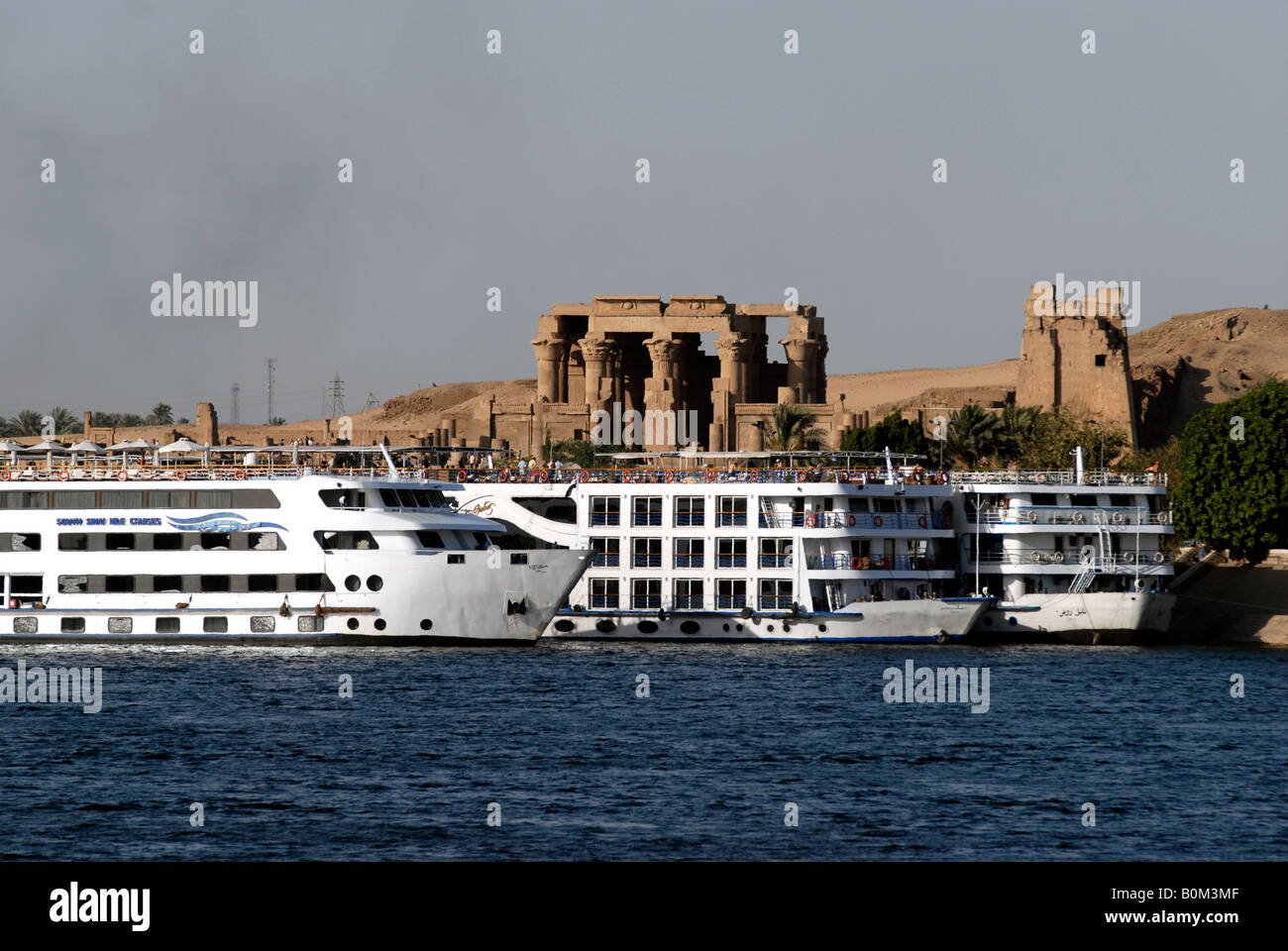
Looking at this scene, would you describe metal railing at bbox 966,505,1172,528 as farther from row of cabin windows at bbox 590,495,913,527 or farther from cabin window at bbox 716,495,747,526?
cabin window at bbox 716,495,747,526

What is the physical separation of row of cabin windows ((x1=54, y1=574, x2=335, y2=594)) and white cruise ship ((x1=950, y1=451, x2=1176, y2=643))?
2436 cm

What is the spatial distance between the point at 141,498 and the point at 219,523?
2808mm

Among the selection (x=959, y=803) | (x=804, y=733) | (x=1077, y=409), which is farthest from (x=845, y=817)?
(x=1077, y=409)

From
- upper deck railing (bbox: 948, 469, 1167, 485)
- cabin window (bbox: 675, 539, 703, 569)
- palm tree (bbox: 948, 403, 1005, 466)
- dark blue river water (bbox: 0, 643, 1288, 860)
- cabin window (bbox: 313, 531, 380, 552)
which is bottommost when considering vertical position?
dark blue river water (bbox: 0, 643, 1288, 860)

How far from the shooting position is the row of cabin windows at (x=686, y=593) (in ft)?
222

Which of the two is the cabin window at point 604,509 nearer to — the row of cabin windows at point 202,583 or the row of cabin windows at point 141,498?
the row of cabin windows at point 202,583

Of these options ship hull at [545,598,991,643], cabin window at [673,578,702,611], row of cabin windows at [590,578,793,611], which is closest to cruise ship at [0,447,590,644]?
ship hull at [545,598,991,643]

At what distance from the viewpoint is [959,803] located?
118 ft

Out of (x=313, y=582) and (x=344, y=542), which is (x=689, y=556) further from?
(x=313, y=582)

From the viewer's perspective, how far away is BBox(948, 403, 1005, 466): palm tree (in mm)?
100875

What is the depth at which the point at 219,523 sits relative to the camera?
2376 inches

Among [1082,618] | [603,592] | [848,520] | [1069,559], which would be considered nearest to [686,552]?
[603,592]
